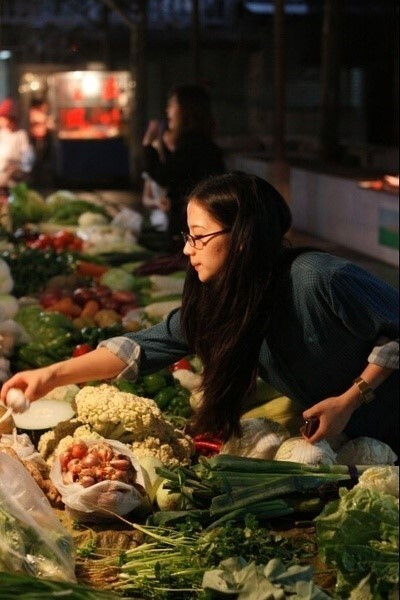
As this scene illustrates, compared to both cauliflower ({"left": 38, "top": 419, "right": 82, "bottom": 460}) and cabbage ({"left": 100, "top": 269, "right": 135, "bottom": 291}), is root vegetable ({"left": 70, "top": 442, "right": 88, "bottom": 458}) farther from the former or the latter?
cabbage ({"left": 100, "top": 269, "right": 135, "bottom": 291})

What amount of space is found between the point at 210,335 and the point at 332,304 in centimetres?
50

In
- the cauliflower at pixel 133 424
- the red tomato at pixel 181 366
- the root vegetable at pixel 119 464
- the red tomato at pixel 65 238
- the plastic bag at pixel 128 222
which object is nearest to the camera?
the root vegetable at pixel 119 464

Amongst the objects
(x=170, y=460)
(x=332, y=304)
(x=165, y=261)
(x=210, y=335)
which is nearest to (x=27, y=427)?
(x=170, y=460)

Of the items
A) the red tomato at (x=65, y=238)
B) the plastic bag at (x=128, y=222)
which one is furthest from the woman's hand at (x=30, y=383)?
the plastic bag at (x=128, y=222)

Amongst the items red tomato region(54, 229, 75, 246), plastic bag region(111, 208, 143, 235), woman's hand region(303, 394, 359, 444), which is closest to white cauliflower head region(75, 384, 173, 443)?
woman's hand region(303, 394, 359, 444)

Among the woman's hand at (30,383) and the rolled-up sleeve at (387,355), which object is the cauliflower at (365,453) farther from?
the woman's hand at (30,383)

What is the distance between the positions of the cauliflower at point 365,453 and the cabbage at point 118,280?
504 centimetres

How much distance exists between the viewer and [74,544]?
4.37 m

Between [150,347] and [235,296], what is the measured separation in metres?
0.65

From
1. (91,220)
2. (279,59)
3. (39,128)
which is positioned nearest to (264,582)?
(91,220)

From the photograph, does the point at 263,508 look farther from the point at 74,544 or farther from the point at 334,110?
the point at 334,110

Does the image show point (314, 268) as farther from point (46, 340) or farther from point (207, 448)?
point (46, 340)

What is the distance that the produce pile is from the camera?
12.1 feet

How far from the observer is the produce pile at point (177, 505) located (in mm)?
3689
